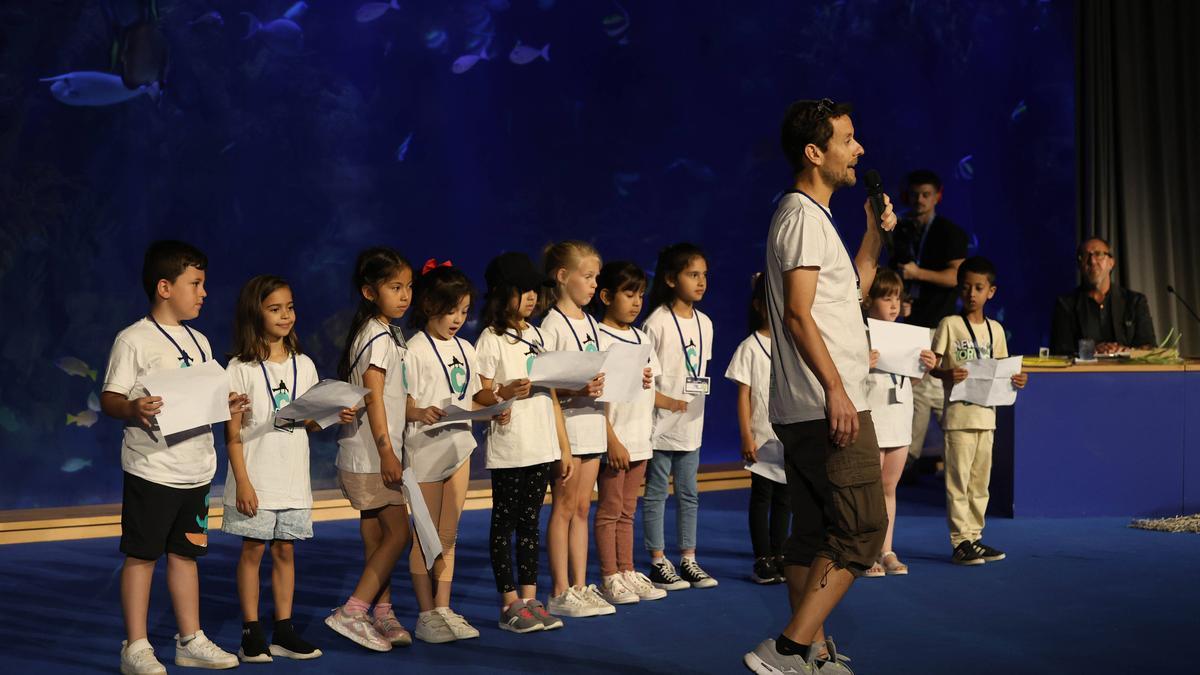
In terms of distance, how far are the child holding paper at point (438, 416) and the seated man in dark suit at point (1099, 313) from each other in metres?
4.42

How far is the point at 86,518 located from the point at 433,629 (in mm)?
3125

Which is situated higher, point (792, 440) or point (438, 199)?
point (438, 199)

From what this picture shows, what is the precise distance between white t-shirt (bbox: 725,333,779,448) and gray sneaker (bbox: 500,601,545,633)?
136 cm

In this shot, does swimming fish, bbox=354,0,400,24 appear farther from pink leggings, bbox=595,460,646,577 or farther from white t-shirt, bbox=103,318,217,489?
white t-shirt, bbox=103,318,217,489

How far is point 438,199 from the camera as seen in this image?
8.14m

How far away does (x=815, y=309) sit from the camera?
130 inches

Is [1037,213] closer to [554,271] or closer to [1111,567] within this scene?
[1111,567]

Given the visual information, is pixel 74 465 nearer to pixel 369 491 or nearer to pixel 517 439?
pixel 369 491

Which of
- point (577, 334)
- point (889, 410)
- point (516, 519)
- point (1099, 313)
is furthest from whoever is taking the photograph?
point (1099, 313)

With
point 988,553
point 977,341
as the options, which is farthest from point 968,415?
point 988,553

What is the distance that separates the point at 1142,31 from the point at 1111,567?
547cm

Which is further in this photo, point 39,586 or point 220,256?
point 220,256

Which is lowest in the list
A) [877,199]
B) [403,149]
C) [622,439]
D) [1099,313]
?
[622,439]

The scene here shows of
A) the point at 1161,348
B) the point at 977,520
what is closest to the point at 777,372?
the point at 977,520
